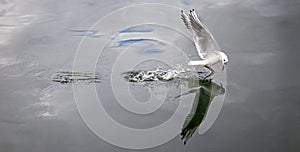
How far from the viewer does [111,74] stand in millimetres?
2484

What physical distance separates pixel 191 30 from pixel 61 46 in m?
0.75

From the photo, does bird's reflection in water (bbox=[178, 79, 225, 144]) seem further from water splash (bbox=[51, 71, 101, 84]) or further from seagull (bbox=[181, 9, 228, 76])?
water splash (bbox=[51, 71, 101, 84])

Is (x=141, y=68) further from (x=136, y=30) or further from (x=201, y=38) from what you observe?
(x=201, y=38)

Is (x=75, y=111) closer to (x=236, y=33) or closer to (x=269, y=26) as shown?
(x=236, y=33)

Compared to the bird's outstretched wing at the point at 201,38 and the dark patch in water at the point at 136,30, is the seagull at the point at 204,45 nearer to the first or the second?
the bird's outstretched wing at the point at 201,38

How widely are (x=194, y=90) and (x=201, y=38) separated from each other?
287 millimetres

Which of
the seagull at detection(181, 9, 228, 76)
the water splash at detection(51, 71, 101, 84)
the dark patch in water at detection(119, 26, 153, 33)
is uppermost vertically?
the dark patch in water at detection(119, 26, 153, 33)

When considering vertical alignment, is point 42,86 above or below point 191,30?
below

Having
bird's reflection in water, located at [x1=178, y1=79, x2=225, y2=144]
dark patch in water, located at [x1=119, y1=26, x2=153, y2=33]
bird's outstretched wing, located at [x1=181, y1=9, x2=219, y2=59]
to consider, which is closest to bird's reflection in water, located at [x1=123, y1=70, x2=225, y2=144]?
bird's reflection in water, located at [x1=178, y1=79, x2=225, y2=144]

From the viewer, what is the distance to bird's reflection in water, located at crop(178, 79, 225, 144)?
2250mm

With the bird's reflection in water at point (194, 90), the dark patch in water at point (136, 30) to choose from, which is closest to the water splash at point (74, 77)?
the bird's reflection in water at point (194, 90)

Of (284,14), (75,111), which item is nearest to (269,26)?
(284,14)

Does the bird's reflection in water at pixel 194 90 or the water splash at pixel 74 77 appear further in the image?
the water splash at pixel 74 77

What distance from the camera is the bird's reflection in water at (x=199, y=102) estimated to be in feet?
7.38
